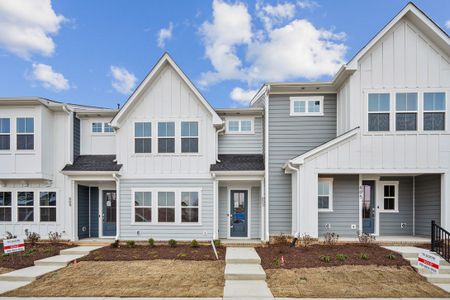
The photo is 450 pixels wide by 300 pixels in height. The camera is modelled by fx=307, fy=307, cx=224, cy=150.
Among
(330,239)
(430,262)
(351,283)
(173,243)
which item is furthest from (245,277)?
(173,243)

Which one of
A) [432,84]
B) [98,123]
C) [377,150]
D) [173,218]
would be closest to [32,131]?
[98,123]

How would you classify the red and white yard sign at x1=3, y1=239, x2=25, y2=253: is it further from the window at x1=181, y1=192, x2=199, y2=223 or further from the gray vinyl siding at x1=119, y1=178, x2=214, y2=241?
the window at x1=181, y1=192, x2=199, y2=223

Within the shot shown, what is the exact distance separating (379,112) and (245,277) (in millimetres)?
8121

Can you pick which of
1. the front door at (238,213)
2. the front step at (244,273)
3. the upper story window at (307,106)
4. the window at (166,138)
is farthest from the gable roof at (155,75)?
the front step at (244,273)

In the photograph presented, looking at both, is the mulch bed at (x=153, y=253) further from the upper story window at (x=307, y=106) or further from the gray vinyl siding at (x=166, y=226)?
the upper story window at (x=307, y=106)

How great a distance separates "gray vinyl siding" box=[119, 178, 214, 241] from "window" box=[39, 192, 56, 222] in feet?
11.2

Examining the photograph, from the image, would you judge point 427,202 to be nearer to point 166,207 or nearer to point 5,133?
point 166,207

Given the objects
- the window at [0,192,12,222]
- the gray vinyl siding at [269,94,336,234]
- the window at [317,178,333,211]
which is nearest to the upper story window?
the gray vinyl siding at [269,94,336,234]

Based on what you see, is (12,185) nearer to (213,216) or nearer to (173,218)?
(173,218)

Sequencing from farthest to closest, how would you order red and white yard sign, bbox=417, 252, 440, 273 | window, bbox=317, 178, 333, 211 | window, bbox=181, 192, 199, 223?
window, bbox=181, 192, 199, 223
window, bbox=317, 178, 333, 211
red and white yard sign, bbox=417, 252, 440, 273

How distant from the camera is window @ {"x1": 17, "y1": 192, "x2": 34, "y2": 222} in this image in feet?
46.3

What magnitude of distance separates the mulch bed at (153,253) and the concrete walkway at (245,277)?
2.86ft

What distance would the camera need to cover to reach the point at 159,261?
→ 10.2m

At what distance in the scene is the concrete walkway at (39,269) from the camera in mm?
8507
